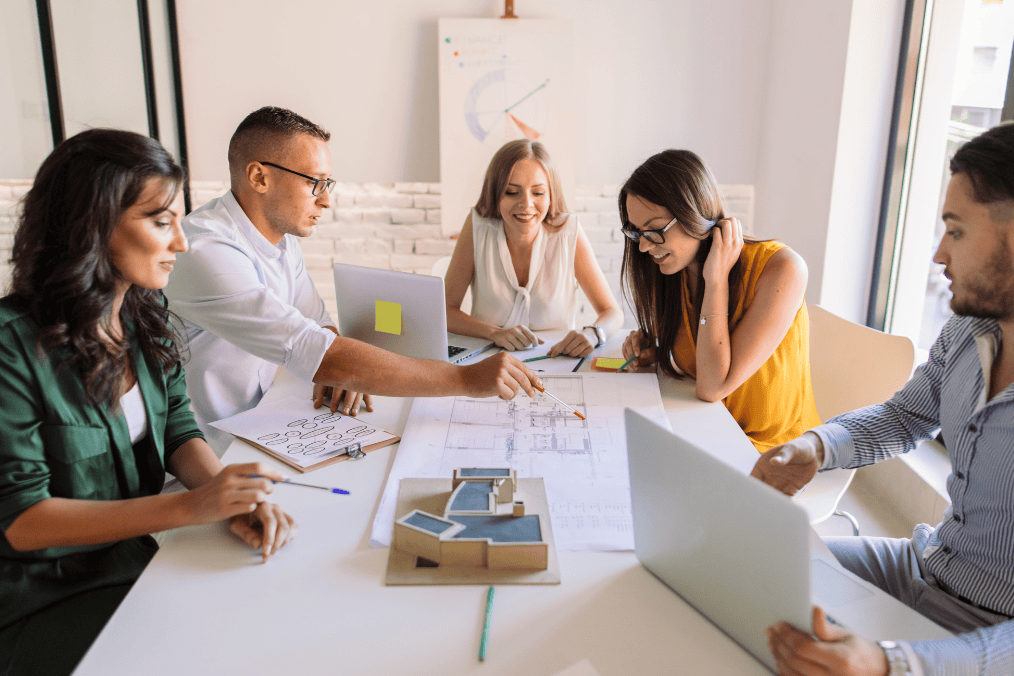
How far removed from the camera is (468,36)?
3580 mm

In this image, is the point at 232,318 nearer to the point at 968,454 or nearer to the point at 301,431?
the point at 301,431

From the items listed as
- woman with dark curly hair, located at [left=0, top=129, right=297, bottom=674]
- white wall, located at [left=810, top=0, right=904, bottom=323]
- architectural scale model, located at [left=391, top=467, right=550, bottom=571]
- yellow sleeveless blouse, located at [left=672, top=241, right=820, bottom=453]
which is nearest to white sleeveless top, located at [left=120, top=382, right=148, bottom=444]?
woman with dark curly hair, located at [left=0, top=129, right=297, bottom=674]

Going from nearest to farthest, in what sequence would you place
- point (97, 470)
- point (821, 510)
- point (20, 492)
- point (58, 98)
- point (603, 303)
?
point (20, 492) < point (97, 470) < point (821, 510) < point (603, 303) < point (58, 98)

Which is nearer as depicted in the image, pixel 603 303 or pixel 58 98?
pixel 603 303

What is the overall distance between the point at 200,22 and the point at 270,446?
302cm

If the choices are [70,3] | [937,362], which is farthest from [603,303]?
[70,3]

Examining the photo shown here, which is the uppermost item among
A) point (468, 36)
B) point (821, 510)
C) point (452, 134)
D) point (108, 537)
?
point (468, 36)

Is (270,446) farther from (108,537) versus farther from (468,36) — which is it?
(468,36)

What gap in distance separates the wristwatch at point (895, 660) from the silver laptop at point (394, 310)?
115 cm

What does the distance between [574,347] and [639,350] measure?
190 mm

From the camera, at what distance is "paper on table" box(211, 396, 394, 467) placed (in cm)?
142

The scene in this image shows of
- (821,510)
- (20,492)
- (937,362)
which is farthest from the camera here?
(821,510)

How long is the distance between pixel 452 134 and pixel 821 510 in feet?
8.81

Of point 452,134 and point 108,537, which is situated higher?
point 452,134
